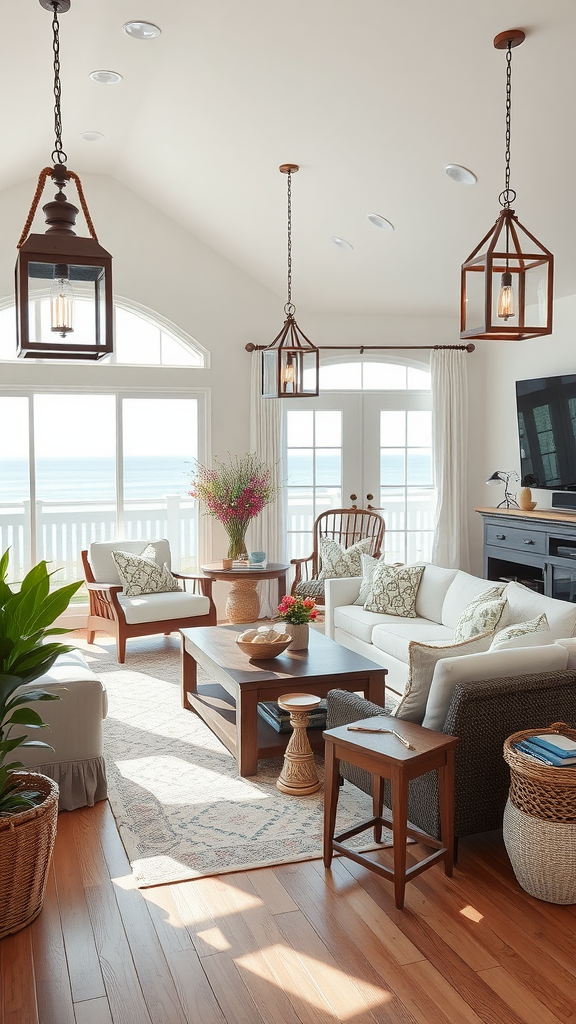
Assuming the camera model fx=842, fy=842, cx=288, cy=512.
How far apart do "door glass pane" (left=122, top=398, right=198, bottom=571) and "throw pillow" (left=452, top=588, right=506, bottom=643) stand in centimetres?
366

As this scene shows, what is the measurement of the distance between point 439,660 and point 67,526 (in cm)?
466

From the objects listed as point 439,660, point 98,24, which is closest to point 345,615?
point 439,660

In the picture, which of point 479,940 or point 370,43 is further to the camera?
point 370,43

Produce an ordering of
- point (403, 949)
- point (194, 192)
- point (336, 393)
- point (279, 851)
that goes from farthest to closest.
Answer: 1. point (336, 393)
2. point (194, 192)
3. point (279, 851)
4. point (403, 949)

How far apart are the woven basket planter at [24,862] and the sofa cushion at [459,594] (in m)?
2.95

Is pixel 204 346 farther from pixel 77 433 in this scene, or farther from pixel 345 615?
pixel 345 615

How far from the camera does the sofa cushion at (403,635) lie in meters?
4.96

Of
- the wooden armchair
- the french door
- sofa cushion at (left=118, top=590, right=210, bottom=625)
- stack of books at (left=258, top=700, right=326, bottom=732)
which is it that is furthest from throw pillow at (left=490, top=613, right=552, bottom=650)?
the french door

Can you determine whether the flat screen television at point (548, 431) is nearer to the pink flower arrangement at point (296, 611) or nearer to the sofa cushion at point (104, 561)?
the pink flower arrangement at point (296, 611)

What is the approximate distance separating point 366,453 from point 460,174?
126 inches

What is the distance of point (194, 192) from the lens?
21.3ft

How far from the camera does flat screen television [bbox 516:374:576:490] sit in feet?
20.4

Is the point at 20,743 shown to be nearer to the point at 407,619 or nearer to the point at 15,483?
the point at 407,619

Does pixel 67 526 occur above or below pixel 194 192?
below
